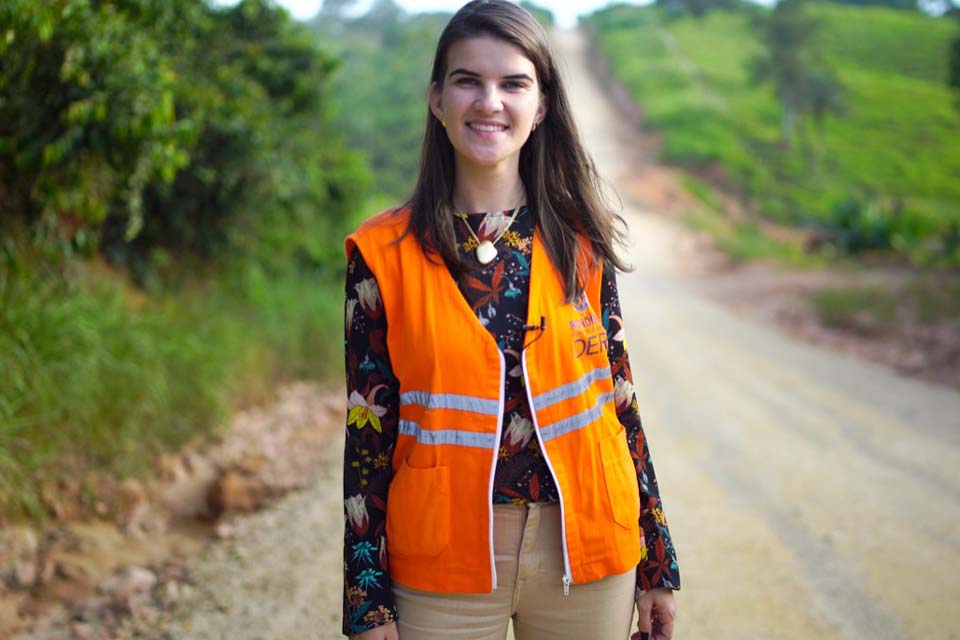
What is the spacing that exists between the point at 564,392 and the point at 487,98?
0.64m

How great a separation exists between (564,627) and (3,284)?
3.99 metres

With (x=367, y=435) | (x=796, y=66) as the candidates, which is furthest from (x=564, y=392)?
(x=796, y=66)

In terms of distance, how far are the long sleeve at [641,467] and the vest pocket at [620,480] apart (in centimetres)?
6

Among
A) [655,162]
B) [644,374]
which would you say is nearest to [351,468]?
[644,374]

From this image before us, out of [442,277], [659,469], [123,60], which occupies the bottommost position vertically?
[659,469]

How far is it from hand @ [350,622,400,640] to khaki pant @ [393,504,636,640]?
2cm

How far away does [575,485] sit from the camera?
5.68 feet

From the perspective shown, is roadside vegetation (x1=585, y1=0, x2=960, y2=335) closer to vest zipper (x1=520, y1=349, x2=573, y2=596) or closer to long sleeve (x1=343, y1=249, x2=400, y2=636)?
vest zipper (x1=520, y1=349, x2=573, y2=596)

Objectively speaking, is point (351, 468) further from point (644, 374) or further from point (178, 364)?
point (644, 374)

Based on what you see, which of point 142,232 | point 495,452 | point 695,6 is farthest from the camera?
point 695,6

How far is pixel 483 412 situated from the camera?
1689 millimetres

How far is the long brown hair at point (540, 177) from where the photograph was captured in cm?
177

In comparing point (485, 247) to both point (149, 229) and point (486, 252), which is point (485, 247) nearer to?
point (486, 252)

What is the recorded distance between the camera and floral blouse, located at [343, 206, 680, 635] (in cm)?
173
